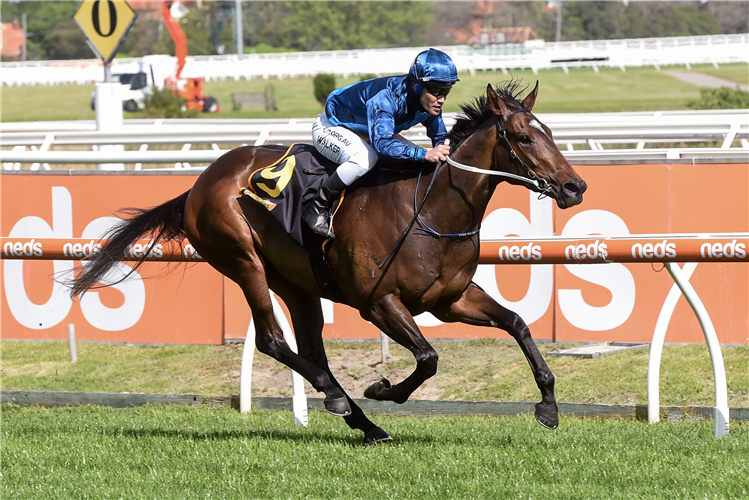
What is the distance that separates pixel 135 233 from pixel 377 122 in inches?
69.2

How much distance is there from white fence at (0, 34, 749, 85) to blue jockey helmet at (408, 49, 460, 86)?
36.2 meters

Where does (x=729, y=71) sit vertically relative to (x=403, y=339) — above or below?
above

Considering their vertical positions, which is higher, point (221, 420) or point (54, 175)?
point (54, 175)

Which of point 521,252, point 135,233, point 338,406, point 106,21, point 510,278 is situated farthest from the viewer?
point 106,21

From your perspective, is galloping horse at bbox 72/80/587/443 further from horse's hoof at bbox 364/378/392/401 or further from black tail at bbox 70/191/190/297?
black tail at bbox 70/191/190/297

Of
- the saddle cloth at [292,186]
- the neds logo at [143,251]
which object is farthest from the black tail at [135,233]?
the saddle cloth at [292,186]

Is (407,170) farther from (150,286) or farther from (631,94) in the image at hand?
(631,94)

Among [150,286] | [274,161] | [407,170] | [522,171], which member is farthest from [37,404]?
[522,171]

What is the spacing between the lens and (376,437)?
4648 mm

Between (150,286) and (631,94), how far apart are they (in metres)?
33.2

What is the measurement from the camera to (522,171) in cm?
419

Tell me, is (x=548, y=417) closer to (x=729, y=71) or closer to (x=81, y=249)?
(x=81, y=249)

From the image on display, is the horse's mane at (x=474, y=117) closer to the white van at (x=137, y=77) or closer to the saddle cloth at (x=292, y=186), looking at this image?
the saddle cloth at (x=292, y=186)

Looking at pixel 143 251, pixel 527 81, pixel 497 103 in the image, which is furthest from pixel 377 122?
pixel 527 81
